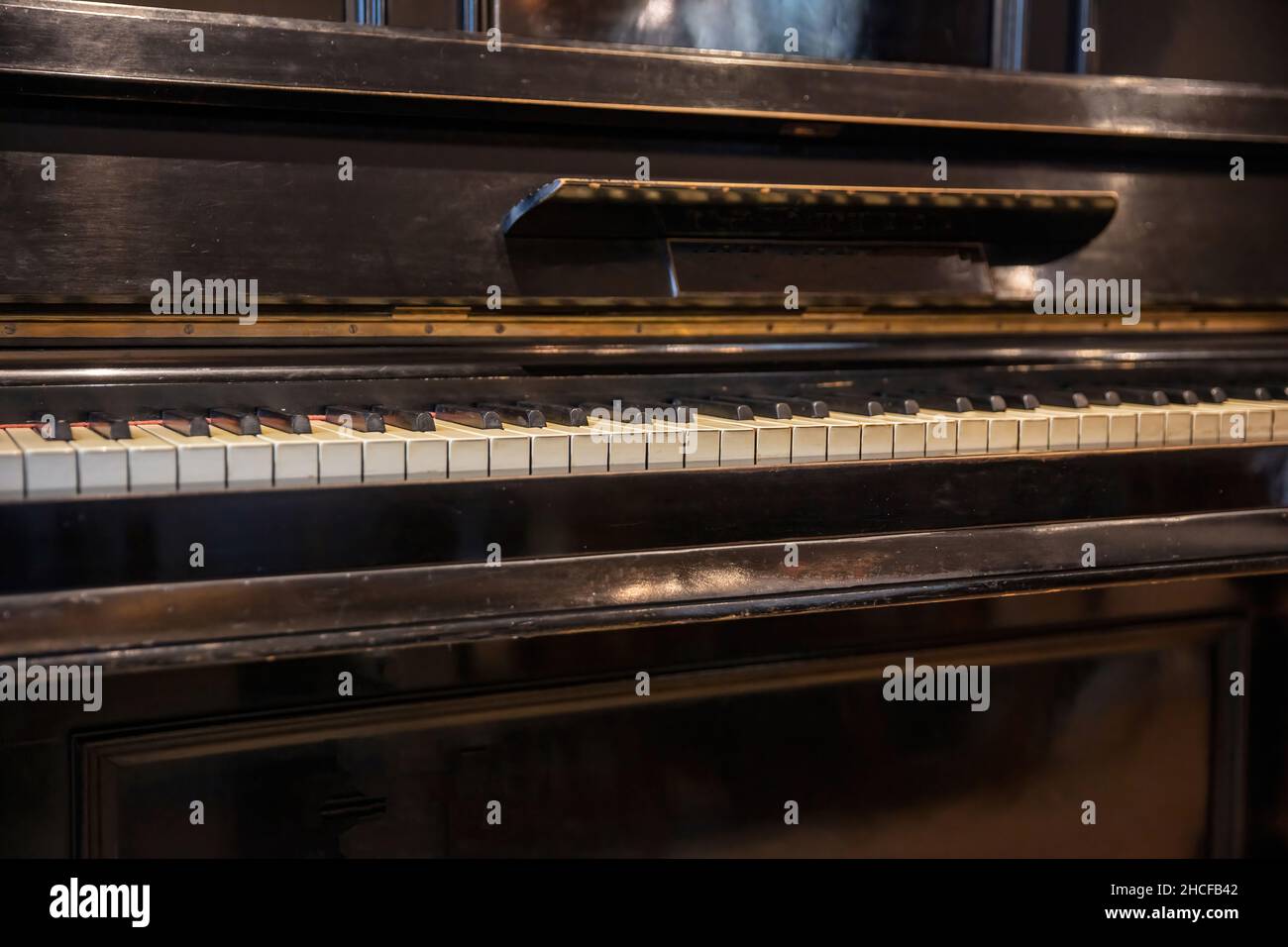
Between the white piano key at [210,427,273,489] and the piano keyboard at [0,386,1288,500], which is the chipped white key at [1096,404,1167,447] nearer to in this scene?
the piano keyboard at [0,386,1288,500]

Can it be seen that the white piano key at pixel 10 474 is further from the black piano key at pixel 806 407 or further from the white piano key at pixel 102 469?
the black piano key at pixel 806 407

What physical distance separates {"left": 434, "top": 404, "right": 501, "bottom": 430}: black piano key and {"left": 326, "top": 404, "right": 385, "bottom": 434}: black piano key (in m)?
0.09

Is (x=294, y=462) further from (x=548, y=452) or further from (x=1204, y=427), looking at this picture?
(x=1204, y=427)

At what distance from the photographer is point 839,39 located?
207cm

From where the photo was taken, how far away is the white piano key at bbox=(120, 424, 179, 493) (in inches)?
45.3

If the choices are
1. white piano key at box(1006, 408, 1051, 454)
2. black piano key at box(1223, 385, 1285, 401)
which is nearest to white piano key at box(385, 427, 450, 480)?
white piano key at box(1006, 408, 1051, 454)

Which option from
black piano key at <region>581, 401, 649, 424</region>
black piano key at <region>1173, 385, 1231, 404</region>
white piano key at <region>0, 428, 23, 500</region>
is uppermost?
black piano key at <region>1173, 385, 1231, 404</region>

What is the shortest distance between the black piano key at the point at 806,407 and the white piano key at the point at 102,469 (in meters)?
0.87

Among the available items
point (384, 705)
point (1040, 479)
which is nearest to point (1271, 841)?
point (1040, 479)

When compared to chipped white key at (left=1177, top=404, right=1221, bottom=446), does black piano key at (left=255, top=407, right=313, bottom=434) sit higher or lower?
higher

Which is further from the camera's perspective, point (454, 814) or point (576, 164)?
point (576, 164)
